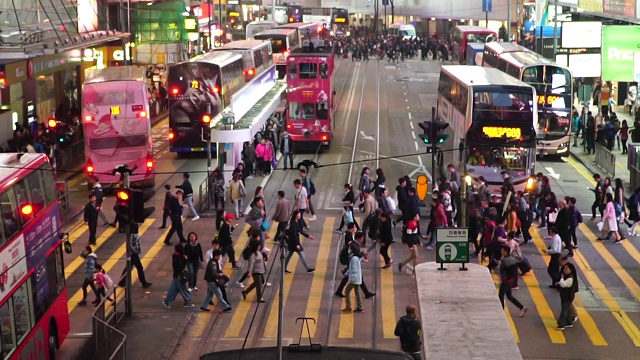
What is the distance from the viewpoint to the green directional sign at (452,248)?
19344mm

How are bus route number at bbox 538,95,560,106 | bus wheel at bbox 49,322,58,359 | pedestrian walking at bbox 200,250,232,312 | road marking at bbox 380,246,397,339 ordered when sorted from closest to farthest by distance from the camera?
bus wheel at bbox 49,322,58,359 → road marking at bbox 380,246,397,339 → pedestrian walking at bbox 200,250,232,312 → bus route number at bbox 538,95,560,106

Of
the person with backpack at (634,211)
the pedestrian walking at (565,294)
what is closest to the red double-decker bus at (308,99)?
the person with backpack at (634,211)

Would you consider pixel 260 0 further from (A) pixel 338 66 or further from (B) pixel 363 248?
(B) pixel 363 248

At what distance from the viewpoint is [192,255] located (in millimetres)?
22906

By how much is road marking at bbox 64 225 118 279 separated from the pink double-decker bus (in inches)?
173

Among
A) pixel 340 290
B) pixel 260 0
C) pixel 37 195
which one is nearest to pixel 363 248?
pixel 340 290

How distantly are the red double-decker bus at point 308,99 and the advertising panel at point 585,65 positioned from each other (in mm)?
14381

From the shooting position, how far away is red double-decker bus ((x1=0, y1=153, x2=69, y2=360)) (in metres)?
16.1

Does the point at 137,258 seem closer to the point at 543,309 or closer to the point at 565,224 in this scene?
the point at 543,309

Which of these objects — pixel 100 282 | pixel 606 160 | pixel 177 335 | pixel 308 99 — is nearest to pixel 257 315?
pixel 177 335

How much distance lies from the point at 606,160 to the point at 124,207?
862 inches

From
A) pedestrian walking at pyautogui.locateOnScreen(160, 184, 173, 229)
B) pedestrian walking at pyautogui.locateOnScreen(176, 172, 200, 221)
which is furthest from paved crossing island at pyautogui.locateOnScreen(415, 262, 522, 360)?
pedestrian walking at pyautogui.locateOnScreen(176, 172, 200, 221)

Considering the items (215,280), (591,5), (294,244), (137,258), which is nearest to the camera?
(215,280)

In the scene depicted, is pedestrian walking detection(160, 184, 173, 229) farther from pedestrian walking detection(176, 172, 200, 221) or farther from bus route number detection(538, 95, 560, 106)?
bus route number detection(538, 95, 560, 106)
